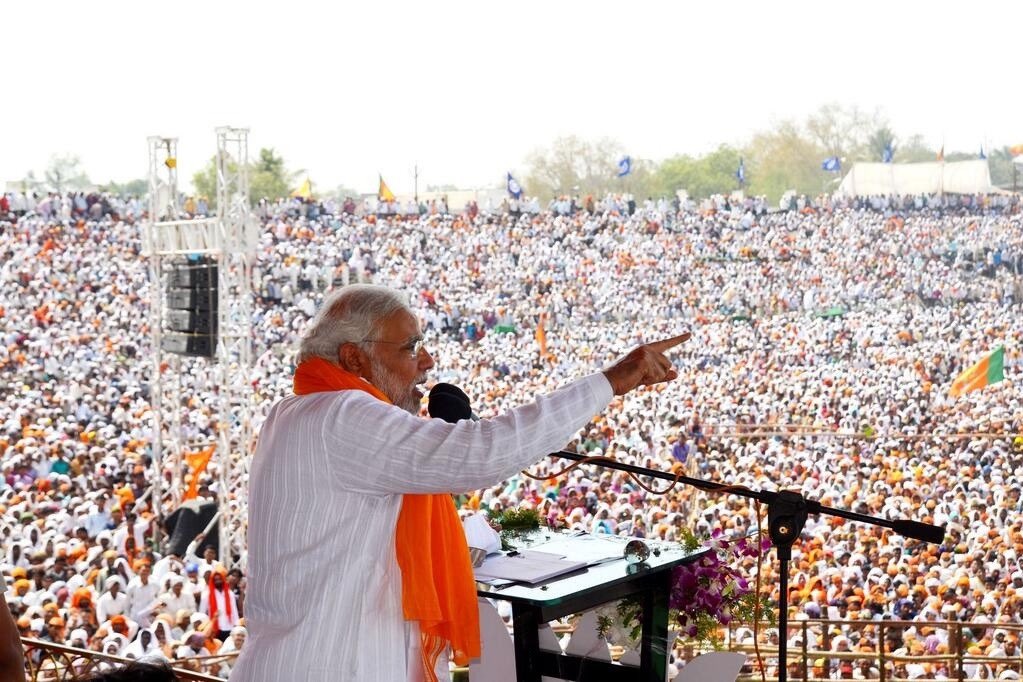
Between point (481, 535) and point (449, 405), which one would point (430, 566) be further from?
point (481, 535)

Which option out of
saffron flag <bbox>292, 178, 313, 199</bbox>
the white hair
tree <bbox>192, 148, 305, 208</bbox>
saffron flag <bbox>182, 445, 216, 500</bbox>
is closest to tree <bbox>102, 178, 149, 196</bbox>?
tree <bbox>192, 148, 305, 208</bbox>

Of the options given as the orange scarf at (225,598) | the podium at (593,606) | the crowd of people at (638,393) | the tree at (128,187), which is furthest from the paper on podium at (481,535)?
the tree at (128,187)

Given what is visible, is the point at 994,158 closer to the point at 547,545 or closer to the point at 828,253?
the point at 828,253

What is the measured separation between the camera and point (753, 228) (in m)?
11.4

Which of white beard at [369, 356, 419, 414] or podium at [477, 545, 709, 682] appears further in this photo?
podium at [477, 545, 709, 682]

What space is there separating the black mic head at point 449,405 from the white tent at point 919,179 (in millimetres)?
8730

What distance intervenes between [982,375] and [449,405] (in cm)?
831

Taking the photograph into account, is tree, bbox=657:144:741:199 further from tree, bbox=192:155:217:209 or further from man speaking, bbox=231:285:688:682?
man speaking, bbox=231:285:688:682

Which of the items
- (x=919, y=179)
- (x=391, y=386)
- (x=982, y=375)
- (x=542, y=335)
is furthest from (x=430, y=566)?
(x=542, y=335)

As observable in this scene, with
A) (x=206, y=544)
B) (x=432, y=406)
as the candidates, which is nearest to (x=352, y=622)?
(x=432, y=406)

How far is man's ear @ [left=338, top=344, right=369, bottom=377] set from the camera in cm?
149

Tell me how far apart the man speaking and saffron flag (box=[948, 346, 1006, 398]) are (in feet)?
26.9

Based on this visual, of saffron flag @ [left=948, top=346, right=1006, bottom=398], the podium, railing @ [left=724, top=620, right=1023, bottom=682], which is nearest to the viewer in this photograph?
the podium

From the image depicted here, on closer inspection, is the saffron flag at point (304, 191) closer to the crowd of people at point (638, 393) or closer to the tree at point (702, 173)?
the crowd of people at point (638, 393)
